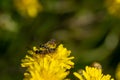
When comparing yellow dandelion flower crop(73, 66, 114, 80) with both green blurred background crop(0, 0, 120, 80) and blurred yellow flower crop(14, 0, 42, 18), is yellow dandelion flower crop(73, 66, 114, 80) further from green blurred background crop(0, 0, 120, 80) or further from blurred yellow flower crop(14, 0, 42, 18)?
blurred yellow flower crop(14, 0, 42, 18)

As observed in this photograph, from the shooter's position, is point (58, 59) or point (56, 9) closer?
point (58, 59)

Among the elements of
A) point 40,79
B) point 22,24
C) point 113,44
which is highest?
point 22,24

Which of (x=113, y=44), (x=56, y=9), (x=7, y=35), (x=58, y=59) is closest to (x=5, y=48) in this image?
(x=7, y=35)

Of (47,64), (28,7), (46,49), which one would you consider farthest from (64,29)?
(47,64)

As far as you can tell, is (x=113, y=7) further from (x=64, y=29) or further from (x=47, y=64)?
(x=47, y=64)

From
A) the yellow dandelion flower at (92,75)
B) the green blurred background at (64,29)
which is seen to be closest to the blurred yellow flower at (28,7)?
the green blurred background at (64,29)

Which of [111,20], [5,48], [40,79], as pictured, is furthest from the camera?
[111,20]

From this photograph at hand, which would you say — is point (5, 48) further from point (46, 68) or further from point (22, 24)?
point (46, 68)
